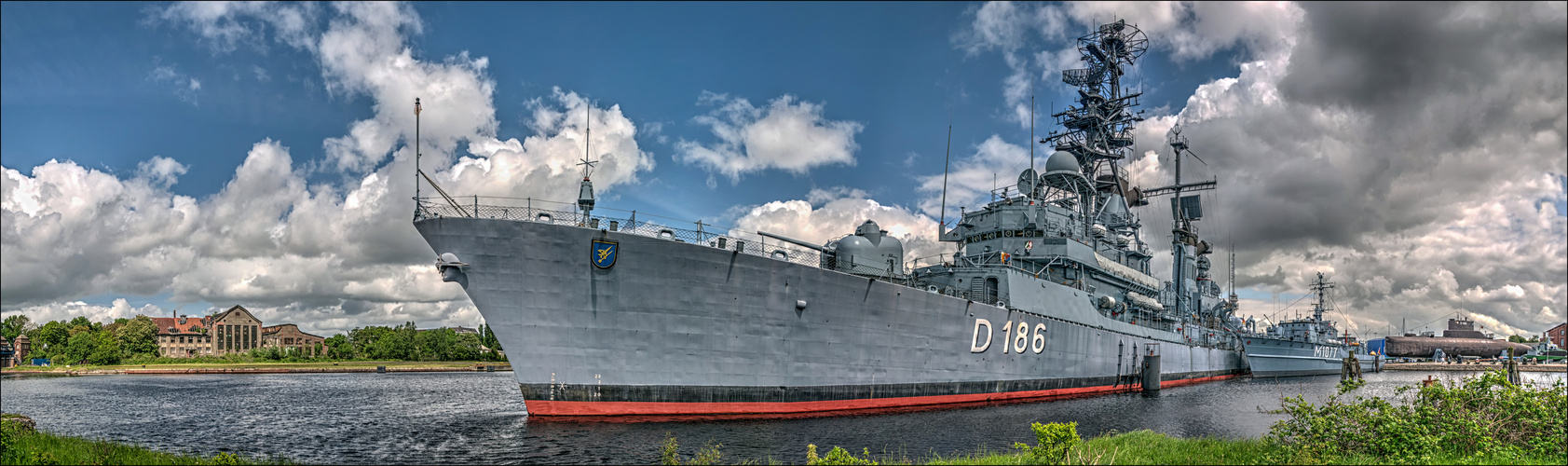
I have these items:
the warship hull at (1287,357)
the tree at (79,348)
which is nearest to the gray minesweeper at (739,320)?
the warship hull at (1287,357)

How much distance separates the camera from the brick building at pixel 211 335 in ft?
318

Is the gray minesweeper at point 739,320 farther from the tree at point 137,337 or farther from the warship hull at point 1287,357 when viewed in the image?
the tree at point 137,337

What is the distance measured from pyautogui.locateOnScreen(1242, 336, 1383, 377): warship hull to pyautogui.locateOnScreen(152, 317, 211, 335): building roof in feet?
378

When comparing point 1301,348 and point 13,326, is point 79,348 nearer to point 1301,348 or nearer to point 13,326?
point 13,326

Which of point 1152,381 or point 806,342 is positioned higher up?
point 806,342

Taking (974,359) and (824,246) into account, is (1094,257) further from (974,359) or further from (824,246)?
(824,246)

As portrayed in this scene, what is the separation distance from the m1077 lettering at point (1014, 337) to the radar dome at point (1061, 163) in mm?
12391

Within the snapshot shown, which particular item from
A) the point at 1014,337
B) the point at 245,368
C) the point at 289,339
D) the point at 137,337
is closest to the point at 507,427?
the point at 1014,337

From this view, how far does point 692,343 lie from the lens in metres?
22.3

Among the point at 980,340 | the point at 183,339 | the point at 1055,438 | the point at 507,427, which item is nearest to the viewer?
the point at 1055,438

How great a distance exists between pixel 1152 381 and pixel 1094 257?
290 inches

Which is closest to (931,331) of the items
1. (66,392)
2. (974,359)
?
(974,359)

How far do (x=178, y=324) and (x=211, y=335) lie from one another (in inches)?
271

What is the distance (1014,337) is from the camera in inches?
1199
